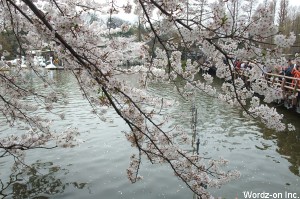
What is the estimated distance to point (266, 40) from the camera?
2.36 m

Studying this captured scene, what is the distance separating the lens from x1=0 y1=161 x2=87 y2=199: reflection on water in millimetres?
5961

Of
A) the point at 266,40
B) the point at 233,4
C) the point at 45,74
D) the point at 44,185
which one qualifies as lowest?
the point at 44,185

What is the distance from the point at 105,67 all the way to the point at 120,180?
4059mm

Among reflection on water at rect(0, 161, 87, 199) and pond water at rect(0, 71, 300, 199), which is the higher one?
pond water at rect(0, 71, 300, 199)

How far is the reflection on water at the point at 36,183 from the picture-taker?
596 cm

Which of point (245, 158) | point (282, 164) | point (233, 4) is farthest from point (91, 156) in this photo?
point (233, 4)

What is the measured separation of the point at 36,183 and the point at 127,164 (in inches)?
80.9

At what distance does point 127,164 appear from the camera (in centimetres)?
734

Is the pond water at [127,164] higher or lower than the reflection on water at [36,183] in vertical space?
higher

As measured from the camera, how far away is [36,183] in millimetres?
6379

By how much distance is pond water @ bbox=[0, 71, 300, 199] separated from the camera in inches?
237

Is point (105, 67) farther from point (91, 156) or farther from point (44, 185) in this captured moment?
point (91, 156)

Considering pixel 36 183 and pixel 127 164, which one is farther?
pixel 127 164

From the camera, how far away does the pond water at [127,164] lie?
6.03m
